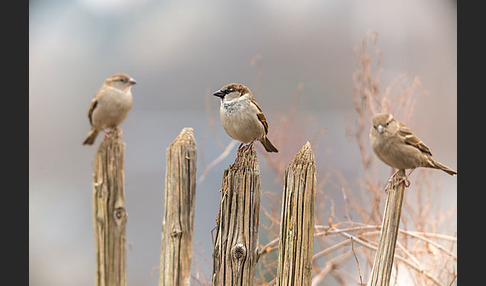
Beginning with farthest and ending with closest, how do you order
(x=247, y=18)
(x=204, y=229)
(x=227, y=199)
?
(x=247, y=18) < (x=204, y=229) < (x=227, y=199)

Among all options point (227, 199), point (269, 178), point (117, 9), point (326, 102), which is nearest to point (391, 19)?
point (326, 102)

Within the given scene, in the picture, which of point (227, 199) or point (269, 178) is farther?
point (269, 178)

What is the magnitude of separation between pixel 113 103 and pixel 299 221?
152 centimetres

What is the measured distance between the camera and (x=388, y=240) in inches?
81.1

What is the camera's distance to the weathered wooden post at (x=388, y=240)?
205 centimetres

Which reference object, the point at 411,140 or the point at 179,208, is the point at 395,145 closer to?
the point at 411,140

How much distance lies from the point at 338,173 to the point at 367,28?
1096mm

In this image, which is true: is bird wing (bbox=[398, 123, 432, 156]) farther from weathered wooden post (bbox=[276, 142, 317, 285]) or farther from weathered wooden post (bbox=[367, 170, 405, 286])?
weathered wooden post (bbox=[276, 142, 317, 285])

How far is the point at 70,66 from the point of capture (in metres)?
3.70

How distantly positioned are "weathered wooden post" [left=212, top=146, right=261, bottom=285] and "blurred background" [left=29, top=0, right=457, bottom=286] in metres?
1.35

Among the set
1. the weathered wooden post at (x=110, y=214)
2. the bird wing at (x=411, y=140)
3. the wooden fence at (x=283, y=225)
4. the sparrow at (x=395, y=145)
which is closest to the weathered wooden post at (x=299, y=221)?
the wooden fence at (x=283, y=225)

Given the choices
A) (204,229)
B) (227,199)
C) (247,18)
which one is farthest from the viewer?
(247,18)

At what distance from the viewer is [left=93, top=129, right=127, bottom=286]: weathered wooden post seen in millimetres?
2758

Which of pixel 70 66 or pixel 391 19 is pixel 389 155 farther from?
pixel 70 66
